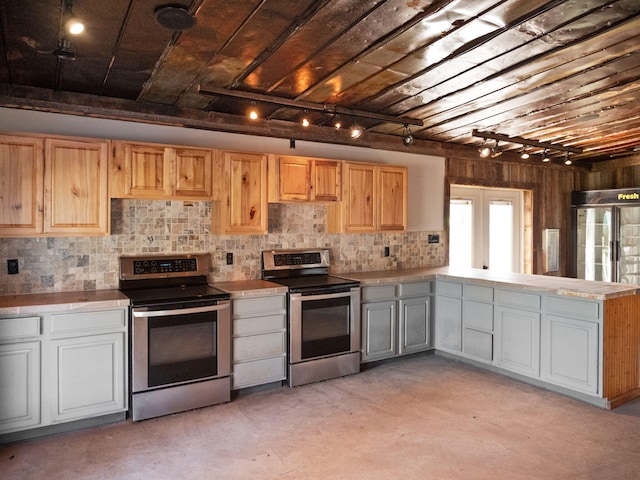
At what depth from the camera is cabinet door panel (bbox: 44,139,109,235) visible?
324 centimetres

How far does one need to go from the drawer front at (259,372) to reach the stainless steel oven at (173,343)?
0.11m

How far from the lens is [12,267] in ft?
11.0

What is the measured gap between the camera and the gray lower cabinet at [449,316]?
469 centimetres

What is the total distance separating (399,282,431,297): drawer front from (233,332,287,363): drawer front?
1.40 meters

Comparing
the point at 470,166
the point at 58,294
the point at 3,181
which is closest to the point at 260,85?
the point at 3,181

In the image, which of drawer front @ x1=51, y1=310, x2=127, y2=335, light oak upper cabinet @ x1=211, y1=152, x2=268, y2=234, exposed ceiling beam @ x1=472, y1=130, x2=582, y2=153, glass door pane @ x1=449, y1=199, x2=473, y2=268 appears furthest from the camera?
glass door pane @ x1=449, y1=199, x2=473, y2=268

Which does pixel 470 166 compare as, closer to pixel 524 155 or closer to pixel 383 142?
pixel 524 155

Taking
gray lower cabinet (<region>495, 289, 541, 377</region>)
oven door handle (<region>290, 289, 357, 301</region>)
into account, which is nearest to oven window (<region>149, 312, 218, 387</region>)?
oven door handle (<region>290, 289, 357, 301</region>)

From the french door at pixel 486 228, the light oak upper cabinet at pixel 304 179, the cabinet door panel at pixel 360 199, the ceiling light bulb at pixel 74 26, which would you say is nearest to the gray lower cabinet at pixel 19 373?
the ceiling light bulb at pixel 74 26

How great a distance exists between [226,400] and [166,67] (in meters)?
2.51

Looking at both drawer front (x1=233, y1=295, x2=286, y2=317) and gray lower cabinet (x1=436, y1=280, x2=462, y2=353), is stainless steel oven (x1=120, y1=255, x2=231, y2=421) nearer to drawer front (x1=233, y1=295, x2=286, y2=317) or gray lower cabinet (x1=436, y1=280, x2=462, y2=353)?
drawer front (x1=233, y1=295, x2=286, y2=317)

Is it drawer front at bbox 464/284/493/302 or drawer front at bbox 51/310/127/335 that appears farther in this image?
drawer front at bbox 464/284/493/302

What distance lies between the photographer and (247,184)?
13.2 feet

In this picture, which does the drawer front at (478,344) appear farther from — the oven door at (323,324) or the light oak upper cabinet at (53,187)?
the light oak upper cabinet at (53,187)
